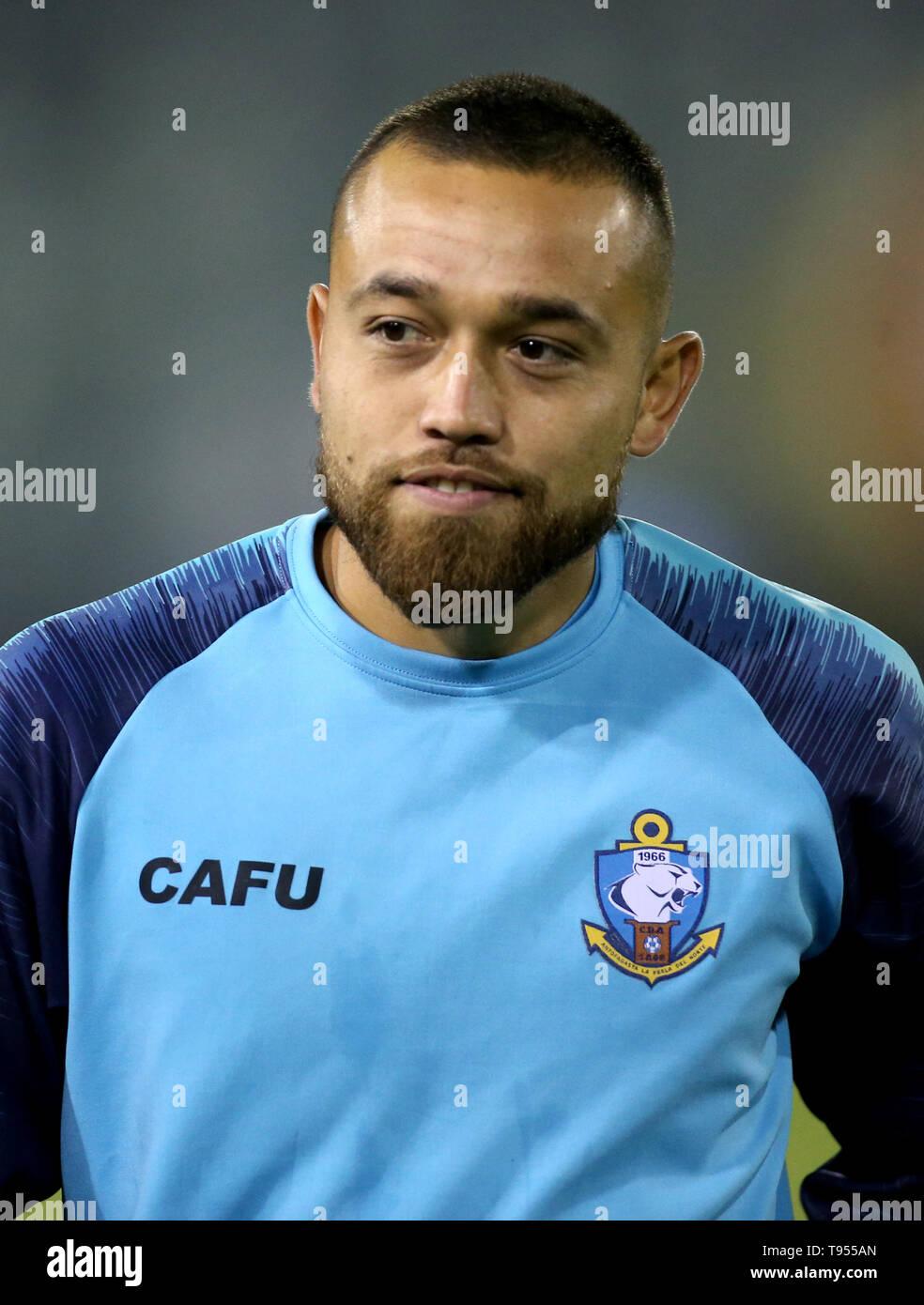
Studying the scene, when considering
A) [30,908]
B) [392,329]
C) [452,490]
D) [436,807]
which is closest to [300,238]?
[392,329]

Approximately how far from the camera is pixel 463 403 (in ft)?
3.48

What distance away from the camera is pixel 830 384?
136cm

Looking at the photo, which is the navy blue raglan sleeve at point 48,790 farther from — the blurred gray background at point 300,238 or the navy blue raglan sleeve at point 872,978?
the navy blue raglan sleeve at point 872,978

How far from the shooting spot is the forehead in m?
1.07

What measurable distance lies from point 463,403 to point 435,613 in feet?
0.67

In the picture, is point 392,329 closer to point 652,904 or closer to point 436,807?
point 436,807

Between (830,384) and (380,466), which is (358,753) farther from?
(830,384)

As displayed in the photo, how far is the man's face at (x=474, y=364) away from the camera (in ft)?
3.51

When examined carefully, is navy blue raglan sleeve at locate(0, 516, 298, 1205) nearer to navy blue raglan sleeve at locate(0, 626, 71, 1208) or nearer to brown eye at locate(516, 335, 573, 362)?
navy blue raglan sleeve at locate(0, 626, 71, 1208)

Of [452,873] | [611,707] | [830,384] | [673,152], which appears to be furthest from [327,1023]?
[673,152]

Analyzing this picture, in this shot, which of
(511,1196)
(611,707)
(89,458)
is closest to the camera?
(511,1196)

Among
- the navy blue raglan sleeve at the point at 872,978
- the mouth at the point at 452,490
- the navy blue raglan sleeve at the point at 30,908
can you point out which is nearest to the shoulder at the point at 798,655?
the navy blue raglan sleeve at the point at 872,978

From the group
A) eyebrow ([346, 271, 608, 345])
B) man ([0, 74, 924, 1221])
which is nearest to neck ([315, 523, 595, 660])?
man ([0, 74, 924, 1221])
